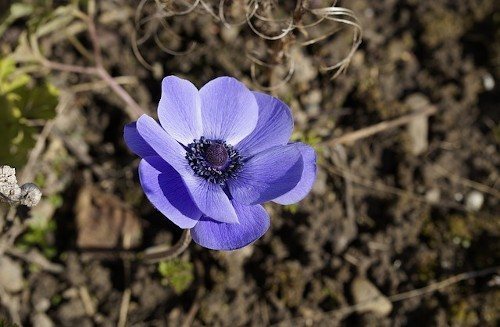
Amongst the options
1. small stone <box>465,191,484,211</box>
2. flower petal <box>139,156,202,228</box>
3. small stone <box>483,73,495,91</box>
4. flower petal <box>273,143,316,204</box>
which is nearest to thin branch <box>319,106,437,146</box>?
small stone <box>483,73,495,91</box>

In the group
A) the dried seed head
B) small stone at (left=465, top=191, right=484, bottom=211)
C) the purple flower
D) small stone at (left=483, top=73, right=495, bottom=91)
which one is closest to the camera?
Answer: the dried seed head

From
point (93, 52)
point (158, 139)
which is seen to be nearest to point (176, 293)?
point (158, 139)

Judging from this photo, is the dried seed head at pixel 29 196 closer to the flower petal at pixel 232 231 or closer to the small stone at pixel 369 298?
the flower petal at pixel 232 231

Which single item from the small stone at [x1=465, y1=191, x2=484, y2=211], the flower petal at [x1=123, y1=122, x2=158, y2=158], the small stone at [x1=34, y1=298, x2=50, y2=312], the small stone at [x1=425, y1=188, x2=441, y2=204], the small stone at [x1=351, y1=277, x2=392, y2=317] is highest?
the flower petal at [x1=123, y1=122, x2=158, y2=158]

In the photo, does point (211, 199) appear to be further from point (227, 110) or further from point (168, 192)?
point (227, 110)

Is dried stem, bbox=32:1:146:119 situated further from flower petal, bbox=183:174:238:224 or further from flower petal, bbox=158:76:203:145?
flower petal, bbox=183:174:238:224

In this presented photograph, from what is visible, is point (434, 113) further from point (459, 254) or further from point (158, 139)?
point (158, 139)
